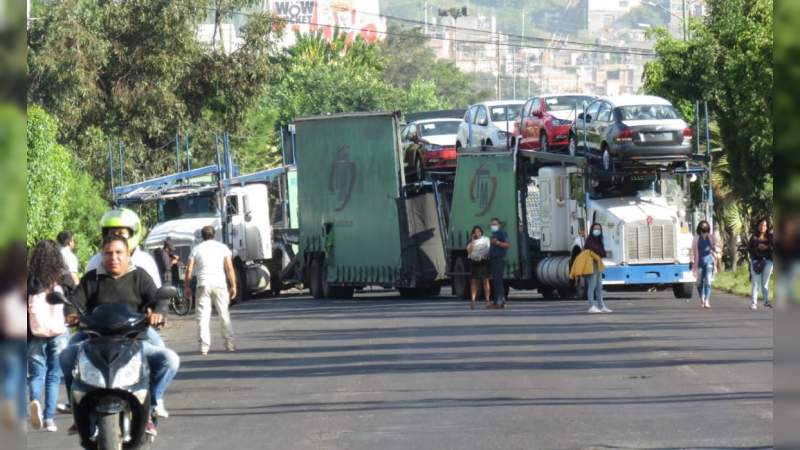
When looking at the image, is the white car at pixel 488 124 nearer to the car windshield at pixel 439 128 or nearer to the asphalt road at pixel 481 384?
the car windshield at pixel 439 128

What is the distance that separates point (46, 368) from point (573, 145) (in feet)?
66.5

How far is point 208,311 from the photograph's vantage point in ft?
62.8

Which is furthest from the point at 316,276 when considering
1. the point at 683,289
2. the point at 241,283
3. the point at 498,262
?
the point at 683,289

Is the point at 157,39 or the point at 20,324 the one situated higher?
the point at 157,39

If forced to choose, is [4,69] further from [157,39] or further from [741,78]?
[157,39]

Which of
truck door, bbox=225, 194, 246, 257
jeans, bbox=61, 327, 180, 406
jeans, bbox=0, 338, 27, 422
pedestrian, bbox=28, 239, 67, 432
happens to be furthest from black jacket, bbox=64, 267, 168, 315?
truck door, bbox=225, 194, 246, 257

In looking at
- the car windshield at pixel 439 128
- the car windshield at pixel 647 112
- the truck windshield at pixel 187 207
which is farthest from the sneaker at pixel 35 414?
the truck windshield at pixel 187 207

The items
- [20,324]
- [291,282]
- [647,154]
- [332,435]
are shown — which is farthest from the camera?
[291,282]

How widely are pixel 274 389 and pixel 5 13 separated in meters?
13.1

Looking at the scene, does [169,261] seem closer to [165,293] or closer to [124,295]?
[124,295]

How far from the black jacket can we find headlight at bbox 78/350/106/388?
531 mm

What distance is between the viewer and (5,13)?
1.23 metres

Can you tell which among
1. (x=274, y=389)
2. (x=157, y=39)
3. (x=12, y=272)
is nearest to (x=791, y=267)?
(x=12, y=272)

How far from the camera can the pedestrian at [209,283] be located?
754 inches
